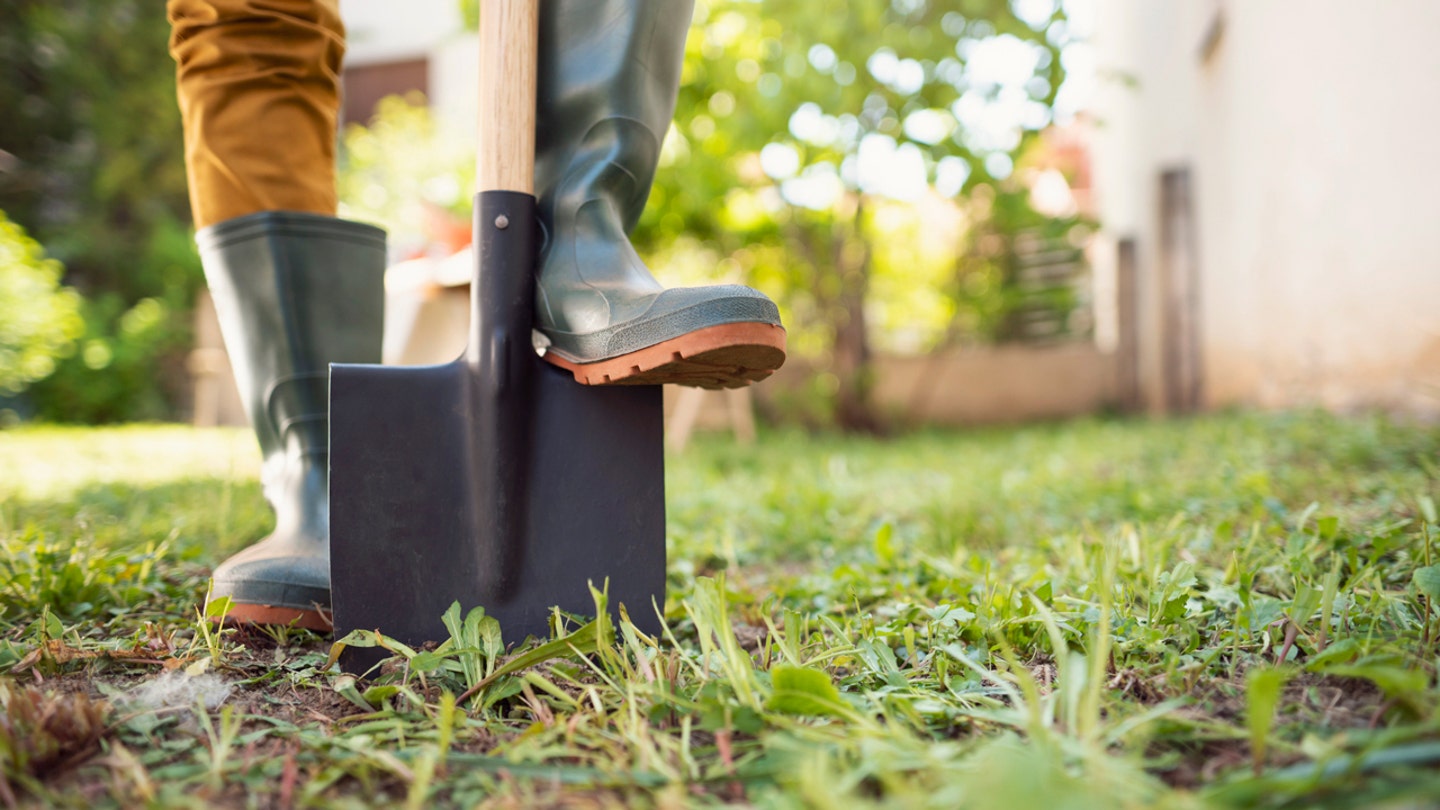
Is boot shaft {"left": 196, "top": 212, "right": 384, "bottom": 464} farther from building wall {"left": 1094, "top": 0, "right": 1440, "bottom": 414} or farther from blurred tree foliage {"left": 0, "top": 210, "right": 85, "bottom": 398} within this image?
blurred tree foliage {"left": 0, "top": 210, "right": 85, "bottom": 398}

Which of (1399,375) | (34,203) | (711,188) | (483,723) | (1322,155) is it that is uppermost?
(34,203)

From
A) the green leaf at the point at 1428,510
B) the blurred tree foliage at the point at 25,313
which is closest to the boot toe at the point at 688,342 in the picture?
the green leaf at the point at 1428,510

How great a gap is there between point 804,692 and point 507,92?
71 centimetres

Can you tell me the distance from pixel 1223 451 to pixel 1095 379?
12.7ft

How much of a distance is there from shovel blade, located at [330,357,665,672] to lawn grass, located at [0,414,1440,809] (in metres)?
0.06

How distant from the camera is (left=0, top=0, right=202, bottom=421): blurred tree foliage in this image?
7.73 metres

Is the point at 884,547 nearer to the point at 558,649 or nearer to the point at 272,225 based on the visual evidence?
the point at 558,649

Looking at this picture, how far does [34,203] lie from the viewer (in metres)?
8.12

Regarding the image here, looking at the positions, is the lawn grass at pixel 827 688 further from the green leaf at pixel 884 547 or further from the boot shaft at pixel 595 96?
the boot shaft at pixel 595 96

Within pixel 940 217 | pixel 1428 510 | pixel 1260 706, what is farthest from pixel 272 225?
pixel 940 217

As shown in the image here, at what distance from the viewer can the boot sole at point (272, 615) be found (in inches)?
35.6

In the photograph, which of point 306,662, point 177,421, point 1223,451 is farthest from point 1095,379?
point 177,421

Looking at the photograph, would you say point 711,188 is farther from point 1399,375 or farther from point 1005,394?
point 1399,375

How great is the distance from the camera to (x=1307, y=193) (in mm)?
3068
